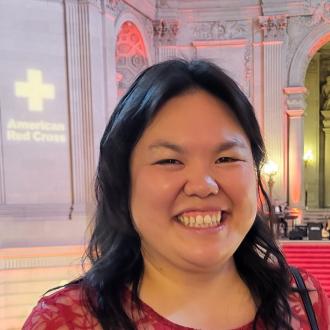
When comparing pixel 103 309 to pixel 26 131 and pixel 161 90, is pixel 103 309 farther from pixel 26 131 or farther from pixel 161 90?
pixel 26 131

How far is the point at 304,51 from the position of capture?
46.3ft

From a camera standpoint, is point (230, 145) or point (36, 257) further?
point (36, 257)

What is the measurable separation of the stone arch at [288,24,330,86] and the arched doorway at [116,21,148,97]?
16.9 ft

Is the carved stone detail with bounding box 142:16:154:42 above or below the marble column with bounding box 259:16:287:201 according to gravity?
above

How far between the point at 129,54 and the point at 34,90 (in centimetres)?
510

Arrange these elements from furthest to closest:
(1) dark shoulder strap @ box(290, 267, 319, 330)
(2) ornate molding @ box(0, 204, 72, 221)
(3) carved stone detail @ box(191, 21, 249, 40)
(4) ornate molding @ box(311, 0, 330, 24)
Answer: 1. (3) carved stone detail @ box(191, 21, 249, 40)
2. (4) ornate molding @ box(311, 0, 330, 24)
3. (2) ornate molding @ box(0, 204, 72, 221)
4. (1) dark shoulder strap @ box(290, 267, 319, 330)

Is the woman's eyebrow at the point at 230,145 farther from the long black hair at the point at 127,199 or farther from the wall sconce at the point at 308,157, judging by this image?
the wall sconce at the point at 308,157

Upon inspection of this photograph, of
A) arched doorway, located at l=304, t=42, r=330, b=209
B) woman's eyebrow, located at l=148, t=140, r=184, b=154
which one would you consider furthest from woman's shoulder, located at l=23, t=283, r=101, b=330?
arched doorway, located at l=304, t=42, r=330, b=209

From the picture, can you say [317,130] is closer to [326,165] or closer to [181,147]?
[326,165]

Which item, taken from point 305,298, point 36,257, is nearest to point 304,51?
point 36,257

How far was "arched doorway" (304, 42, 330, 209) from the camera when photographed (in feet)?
63.7

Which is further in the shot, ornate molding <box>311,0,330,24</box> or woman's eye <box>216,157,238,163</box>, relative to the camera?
ornate molding <box>311,0,330,24</box>

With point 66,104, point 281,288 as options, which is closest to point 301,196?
point 66,104

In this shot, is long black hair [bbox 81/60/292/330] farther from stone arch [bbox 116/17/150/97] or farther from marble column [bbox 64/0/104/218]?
stone arch [bbox 116/17/150/97]
